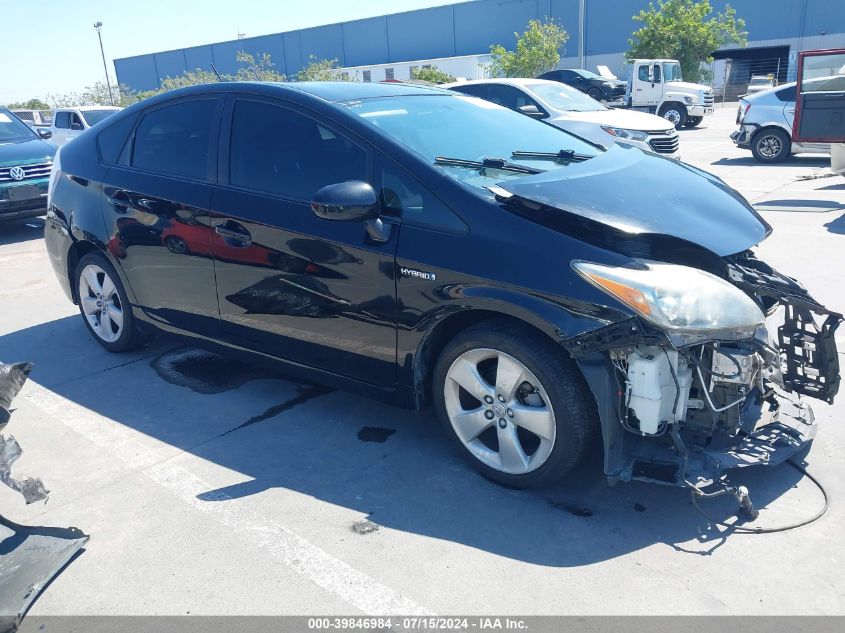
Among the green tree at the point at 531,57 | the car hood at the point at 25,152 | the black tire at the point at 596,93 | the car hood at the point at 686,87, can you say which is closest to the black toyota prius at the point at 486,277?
the car hood at the point at 25,152

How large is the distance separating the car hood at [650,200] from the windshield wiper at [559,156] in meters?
0.10

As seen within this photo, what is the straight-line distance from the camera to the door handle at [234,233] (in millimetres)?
3934

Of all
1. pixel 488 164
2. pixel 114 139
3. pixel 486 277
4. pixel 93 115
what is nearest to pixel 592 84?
pixel 93 115

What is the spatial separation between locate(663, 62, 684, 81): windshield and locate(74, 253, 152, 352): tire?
24.4 meters

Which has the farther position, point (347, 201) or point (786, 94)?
point (786, 94)

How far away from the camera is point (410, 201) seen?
3379mm

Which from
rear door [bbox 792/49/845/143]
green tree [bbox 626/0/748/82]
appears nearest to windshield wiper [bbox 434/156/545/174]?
rear door [bbox 792/49/845/143]

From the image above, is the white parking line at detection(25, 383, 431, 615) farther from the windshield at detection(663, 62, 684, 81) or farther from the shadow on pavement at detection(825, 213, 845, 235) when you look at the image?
the windshield at detection(663, 62, 684, 81)

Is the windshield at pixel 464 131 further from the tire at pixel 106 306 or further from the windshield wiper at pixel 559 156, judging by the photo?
the tire at pixel 106 306

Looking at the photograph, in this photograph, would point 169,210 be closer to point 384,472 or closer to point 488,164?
point 488,164

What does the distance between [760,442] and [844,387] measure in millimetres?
1625

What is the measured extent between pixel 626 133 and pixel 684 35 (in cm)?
2681

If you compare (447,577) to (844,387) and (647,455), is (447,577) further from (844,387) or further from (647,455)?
(844,387)

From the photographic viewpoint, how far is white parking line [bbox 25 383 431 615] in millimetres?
2713
